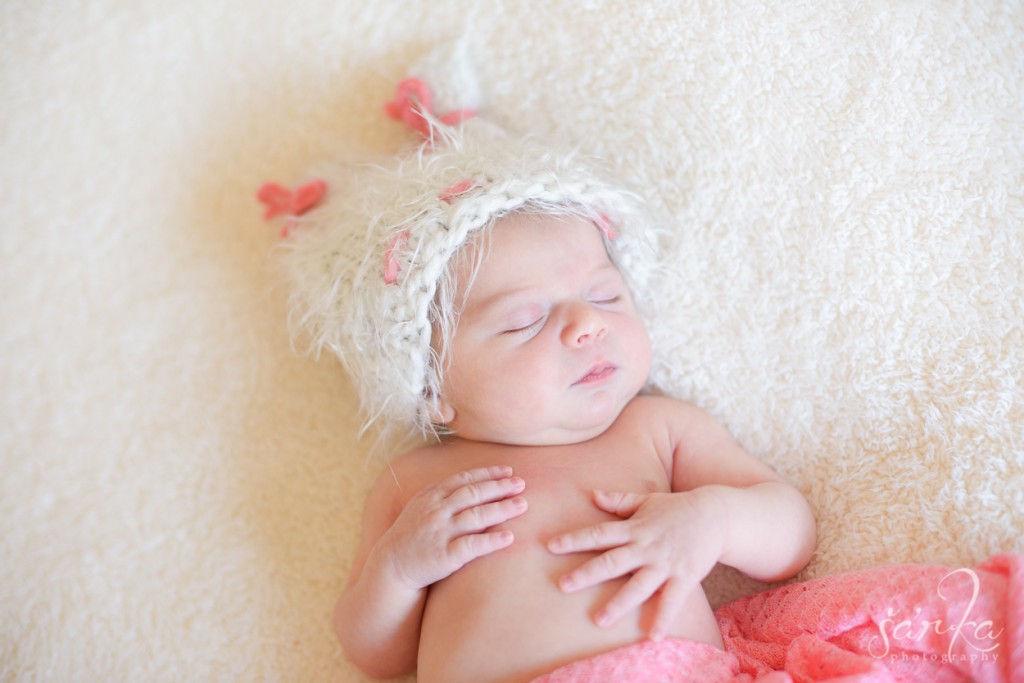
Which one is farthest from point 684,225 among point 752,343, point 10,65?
point 10,65

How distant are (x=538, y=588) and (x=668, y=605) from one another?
8.3 inches

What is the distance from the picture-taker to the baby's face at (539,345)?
144 cm

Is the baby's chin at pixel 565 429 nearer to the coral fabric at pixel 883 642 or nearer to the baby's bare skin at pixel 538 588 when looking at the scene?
the baby's bare skin at pixel 538 588

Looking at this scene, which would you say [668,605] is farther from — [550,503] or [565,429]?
[565,429]

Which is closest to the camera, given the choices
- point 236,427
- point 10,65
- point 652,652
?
point 652,652

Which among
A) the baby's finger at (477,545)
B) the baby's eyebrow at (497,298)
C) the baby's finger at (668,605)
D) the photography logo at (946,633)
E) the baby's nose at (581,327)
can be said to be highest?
the baby's eyebrow at (497,298)

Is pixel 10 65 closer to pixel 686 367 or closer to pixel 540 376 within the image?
pixel 540 376

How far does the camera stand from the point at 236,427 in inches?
71.4

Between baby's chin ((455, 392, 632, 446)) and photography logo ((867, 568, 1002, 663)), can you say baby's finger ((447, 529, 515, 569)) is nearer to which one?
baby's chin ((455, 392, 632, 446))

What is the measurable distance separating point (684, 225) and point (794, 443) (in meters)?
0.50

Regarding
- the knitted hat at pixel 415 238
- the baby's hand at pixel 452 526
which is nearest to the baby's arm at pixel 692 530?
the baby's hand at pixel 452 526

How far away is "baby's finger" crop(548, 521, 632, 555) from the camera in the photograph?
1321 millimetres

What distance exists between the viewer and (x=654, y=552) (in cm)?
131

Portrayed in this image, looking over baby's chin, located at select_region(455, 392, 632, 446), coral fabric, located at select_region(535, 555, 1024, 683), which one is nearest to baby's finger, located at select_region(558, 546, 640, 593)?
coral fabric, located at select_region(535, 555, 1024, 683)
